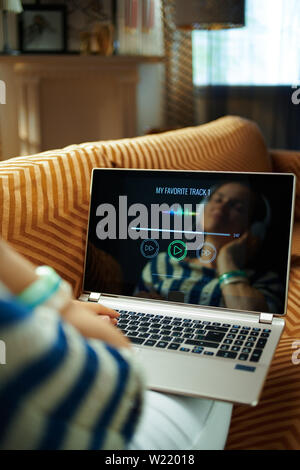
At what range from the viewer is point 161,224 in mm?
900

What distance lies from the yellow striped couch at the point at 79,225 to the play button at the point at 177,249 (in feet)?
0.59

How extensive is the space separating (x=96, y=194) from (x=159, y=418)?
49 cm

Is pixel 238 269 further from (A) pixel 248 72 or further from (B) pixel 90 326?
(A) pixel 248 72

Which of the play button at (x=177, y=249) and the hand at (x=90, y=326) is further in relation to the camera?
the play button at (x=177, y=249)

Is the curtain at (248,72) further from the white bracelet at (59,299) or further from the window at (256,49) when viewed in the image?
the white bracelet at (59,299)

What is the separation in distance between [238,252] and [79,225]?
30cm

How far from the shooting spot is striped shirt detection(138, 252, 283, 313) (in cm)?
85

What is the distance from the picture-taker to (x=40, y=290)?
39 cm

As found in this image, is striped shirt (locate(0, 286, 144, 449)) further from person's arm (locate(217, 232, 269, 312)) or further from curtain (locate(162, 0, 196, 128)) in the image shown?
curtain (locate(162, 0, 196, 128))

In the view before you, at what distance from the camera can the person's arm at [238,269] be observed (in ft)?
2.78

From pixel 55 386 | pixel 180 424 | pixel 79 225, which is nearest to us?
pixel 55 386

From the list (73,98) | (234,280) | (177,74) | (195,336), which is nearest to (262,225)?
(234,280)

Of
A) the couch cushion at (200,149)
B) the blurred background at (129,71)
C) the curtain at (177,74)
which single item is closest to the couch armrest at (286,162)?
the couch cushion at (200,149)
